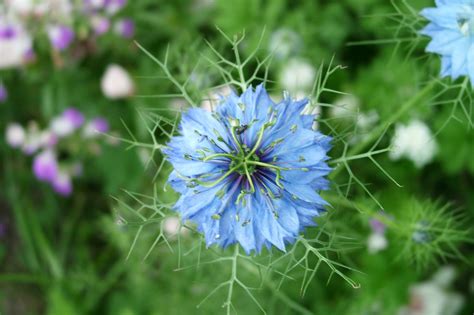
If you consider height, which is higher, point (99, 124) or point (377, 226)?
point (99, 124)

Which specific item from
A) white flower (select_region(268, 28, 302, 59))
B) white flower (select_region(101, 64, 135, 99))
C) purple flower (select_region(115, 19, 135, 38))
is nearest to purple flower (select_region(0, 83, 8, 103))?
white flower (select_region(101, 64, 135, 99))

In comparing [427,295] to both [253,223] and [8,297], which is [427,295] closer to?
[253,223]

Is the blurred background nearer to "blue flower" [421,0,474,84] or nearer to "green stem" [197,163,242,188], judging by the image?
"blue flower" [421,0,474,84]

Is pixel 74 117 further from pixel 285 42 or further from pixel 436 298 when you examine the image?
pixel 436 298

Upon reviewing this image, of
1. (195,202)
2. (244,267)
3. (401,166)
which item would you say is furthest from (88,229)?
(195,202)

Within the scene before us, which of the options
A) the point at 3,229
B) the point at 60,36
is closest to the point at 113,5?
the point at 60,36

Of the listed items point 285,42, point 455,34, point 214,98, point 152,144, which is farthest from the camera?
point 285,42
